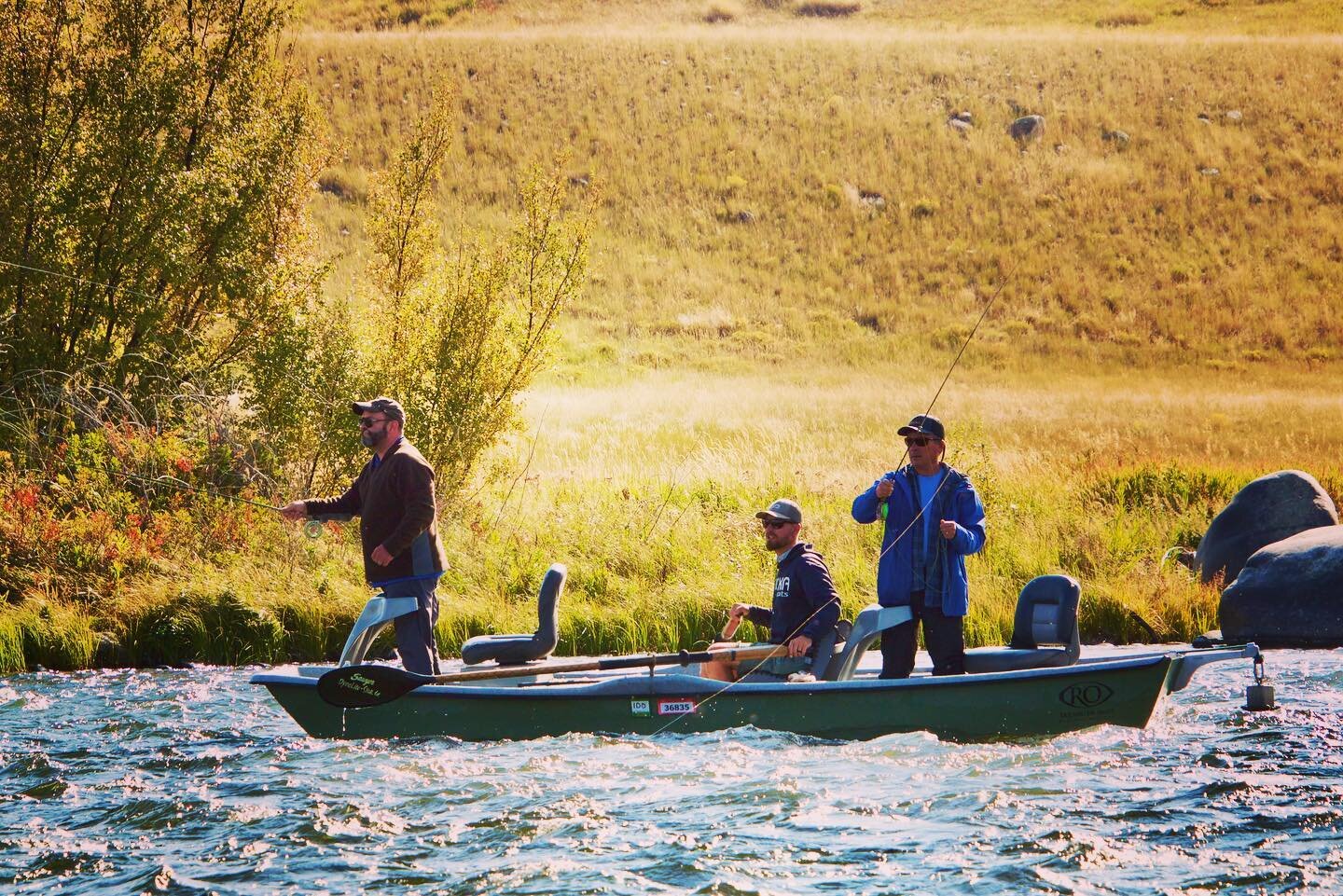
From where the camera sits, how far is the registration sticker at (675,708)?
889cm

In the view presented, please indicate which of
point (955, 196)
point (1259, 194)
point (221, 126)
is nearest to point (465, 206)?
point (955, 196)

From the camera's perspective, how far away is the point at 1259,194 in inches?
2111

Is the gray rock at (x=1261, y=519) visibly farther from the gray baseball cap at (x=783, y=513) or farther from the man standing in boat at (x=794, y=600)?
the gray baseball cap at (x=783, y=513)

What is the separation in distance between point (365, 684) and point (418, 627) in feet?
1.53

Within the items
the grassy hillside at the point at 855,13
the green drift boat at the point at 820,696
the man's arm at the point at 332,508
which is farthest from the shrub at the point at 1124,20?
the man's arm at the point at 332,508

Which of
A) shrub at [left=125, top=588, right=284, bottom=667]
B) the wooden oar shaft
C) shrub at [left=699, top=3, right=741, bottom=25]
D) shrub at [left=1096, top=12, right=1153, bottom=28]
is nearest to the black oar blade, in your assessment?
the wooden oar shaft

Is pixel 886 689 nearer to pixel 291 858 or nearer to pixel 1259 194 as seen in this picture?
pixel 291 858

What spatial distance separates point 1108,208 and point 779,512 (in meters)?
48.6

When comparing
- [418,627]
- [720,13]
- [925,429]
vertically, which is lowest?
[418,627]

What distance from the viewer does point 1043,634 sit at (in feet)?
29.8

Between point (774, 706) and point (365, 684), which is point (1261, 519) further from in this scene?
point (365, 684)

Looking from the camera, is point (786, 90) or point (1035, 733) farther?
point (786, 90)

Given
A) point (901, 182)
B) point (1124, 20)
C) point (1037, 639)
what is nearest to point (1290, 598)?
point (1037, 639)

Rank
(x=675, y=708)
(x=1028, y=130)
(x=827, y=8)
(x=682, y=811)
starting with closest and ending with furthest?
1. (x=682, y=811)
2. (x=675, y=708)
3. (x=1028, y=130)
4. (x=827, y=8)
